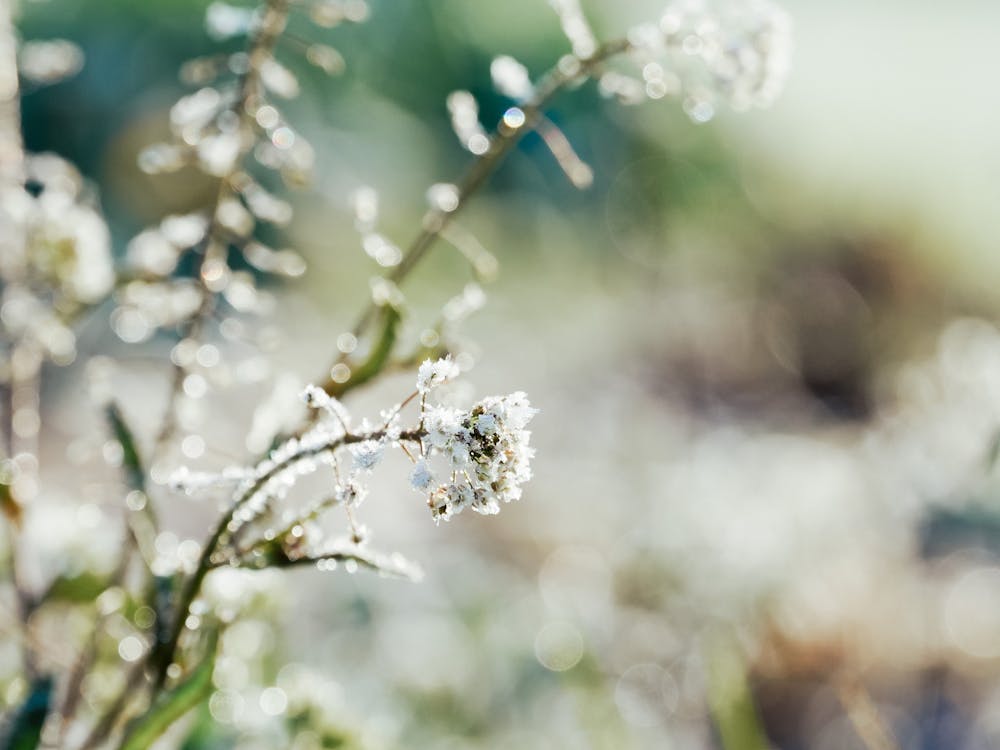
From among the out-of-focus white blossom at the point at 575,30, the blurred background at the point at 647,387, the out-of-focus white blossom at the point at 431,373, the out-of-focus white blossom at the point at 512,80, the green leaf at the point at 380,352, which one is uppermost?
the out-of-focus white blossom at the point at 575,30

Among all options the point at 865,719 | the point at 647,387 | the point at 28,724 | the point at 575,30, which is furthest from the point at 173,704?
the point at 647,387

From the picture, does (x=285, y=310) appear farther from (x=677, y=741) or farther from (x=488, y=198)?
(x=677, y=741)

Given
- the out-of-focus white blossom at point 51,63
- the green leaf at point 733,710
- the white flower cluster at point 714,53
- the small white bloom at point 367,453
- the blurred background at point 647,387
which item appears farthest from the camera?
the blurred background at point 647,387

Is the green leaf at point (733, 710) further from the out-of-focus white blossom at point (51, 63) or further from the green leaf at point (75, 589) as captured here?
the out-of-focus white blossom at point (51, 63)

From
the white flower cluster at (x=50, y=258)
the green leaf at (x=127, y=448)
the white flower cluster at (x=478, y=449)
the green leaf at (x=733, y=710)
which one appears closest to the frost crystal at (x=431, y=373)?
the white flower cluster at (x=478, y=449)

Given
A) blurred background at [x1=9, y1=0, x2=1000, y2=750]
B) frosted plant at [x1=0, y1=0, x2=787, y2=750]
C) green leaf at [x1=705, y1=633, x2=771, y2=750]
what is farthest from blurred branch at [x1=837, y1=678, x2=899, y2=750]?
frosted plant at [x1=0, y1=0, x2=787, y2=750]

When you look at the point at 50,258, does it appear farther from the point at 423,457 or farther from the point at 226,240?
the point at 423,457

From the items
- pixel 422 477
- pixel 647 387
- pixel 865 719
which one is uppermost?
pixel 422 477
